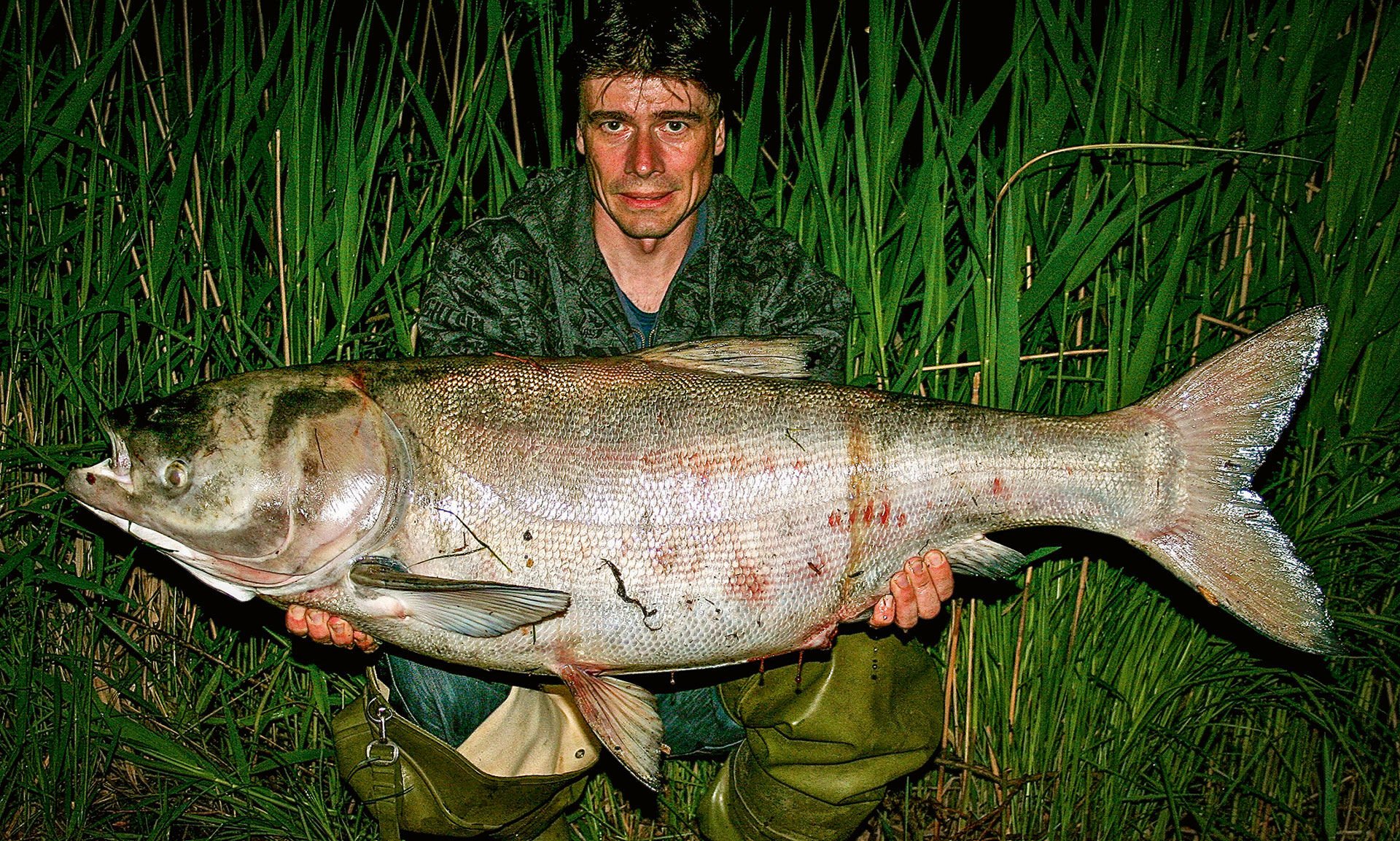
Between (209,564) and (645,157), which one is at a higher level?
(645,157)

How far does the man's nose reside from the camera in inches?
105

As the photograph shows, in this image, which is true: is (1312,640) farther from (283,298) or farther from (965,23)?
(965,23)

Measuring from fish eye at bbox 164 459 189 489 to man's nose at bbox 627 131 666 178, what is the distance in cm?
131

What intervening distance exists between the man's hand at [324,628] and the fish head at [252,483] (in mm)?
102

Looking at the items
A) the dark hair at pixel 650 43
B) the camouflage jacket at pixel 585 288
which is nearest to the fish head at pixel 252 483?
the camouflage jacket at pixel 585 288

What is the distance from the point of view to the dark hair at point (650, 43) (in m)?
2.69

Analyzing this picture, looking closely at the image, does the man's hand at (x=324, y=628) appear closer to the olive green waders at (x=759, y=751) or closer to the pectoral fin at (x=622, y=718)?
the olive green waders at (x=759, y=751)

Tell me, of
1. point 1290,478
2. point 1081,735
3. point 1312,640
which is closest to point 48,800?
point 1081,735

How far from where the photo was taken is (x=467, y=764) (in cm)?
244

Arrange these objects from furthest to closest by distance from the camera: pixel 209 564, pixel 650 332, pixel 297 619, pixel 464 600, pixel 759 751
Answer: pixel 650 332, pixel 759 751, pixel 297 619, pixel 209 564, pixel 464 600

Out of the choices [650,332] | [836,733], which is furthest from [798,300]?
[836,733]

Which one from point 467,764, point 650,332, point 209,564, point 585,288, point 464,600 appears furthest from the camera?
point 650,332

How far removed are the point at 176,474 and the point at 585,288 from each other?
1.14 m

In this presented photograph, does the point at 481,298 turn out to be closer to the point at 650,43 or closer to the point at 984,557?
the point at 650,43
